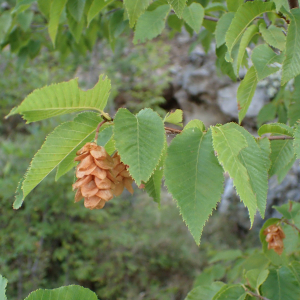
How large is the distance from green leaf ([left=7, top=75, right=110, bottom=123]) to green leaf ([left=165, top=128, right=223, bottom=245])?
6.3 inches

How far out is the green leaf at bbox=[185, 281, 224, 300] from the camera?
0.82 meters

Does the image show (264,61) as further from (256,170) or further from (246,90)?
(256,170)

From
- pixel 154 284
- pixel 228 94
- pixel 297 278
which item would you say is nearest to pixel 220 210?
pixel 154 284

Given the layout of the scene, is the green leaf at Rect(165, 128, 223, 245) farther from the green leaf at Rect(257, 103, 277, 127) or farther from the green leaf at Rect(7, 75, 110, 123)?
the green leaf at Rect(257, 103, 277, 127)

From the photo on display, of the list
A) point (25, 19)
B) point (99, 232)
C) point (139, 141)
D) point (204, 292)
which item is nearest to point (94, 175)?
point (139, 141)

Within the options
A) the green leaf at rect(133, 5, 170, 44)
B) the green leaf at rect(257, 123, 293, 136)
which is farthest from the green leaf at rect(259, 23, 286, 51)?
the green leaf at rect(133, 5, 170, 44)

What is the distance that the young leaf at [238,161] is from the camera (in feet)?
1.35

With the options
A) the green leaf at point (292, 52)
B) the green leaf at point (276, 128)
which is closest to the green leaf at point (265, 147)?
the green leaf at point (276, 128)

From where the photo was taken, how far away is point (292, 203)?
1.07 m

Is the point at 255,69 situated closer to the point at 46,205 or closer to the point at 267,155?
the point at 267,155

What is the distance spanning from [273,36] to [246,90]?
152mm

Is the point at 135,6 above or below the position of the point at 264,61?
above

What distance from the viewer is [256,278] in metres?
0.83

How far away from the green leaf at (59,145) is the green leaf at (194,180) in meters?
0.16
